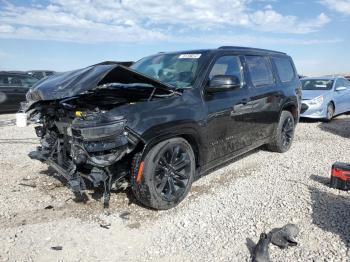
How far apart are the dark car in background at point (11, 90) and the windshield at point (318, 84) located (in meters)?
10.4

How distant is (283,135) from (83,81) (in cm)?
453

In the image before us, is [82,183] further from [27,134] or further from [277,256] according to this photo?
[27,134]

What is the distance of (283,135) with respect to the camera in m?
7.20

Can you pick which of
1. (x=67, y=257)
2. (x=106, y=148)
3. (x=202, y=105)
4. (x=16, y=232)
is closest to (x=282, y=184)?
(x=202, y=105)

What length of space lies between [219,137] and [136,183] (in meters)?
1.50

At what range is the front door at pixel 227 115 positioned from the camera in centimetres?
486

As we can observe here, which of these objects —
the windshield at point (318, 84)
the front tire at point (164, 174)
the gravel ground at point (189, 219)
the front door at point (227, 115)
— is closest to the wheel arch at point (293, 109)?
the gravel ground at point (189, 219)

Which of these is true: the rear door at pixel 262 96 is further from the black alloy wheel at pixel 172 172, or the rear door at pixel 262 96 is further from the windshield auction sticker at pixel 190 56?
the black alloy wheel at pixel 172 172

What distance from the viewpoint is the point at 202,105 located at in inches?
185

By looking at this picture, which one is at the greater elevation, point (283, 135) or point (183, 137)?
point (183, 137)

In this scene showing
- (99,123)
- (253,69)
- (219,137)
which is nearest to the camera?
(99,123)

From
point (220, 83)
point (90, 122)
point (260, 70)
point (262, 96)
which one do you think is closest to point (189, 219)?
point (90, 122)

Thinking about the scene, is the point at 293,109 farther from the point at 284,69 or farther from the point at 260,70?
the point at 260,70

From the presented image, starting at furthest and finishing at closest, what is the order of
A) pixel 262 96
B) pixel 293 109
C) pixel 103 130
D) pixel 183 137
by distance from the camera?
pixel 293 109, pixel 262 96, pixel 183 137, pixel 103 130
